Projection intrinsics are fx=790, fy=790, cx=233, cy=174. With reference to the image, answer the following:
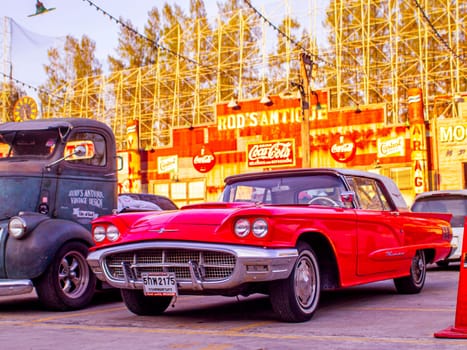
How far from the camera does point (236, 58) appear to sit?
49.2m

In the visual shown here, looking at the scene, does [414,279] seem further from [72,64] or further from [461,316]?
[72,64]

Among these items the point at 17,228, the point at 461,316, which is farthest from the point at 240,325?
the point at 17,228

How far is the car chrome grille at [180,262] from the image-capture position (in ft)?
22.8

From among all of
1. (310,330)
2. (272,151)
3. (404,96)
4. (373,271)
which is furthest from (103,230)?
(404,96)

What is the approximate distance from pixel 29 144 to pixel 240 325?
4483 mm

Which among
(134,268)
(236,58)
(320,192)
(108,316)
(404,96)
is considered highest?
(236,58)

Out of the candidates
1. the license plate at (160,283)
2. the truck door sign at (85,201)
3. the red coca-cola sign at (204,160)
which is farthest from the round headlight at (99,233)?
the red coca-cola sign at (204,160)

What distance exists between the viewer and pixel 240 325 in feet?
23.4

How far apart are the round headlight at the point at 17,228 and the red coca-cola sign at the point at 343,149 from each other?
2685 cm

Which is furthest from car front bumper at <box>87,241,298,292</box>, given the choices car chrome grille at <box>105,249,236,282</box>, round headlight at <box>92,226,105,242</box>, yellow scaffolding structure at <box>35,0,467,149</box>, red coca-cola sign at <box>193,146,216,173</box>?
red coca-cola sign at <box>193,146,216,173</box>

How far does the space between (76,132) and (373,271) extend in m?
4.32

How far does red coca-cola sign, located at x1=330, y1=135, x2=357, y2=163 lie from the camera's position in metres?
34.7

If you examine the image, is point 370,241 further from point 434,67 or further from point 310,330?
point 434,67

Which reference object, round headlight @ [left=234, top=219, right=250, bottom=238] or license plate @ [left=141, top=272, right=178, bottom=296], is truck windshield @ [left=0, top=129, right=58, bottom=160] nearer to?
license plate @ [left=141, top=272, right=178, bottom=296]
